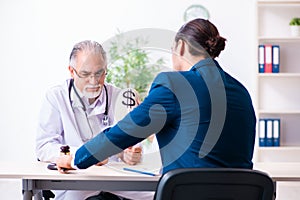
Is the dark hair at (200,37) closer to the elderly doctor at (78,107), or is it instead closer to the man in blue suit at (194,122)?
the man in blue suit at (194,122)

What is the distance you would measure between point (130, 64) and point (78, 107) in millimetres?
2541

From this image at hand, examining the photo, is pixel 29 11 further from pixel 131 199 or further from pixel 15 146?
pixel 131 199

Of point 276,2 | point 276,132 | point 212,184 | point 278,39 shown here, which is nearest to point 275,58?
point 278,39

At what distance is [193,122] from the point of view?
200cm

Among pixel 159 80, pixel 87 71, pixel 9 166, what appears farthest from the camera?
pixel 87 71

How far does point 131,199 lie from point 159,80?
1.02 metres

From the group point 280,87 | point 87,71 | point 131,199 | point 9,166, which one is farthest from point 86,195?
point 280,87

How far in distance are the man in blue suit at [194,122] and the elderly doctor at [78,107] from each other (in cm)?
75

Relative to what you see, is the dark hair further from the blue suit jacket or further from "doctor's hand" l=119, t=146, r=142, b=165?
"doctor's hand" l=119, t=146, r=142, b=165

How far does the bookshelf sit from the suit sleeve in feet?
11.7

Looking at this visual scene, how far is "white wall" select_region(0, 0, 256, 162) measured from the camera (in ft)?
18.0

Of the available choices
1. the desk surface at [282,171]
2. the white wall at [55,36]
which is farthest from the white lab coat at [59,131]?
the white wall at [55,36]

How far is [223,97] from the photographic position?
204 cm

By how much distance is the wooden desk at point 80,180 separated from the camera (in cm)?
246
